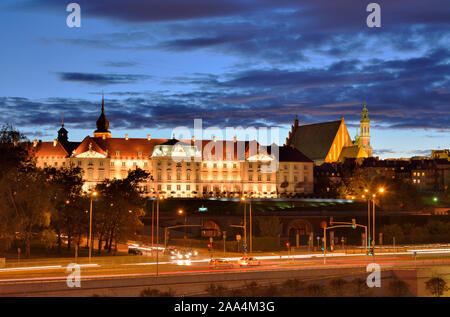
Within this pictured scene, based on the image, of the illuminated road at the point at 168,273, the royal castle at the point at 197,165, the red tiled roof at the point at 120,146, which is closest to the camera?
the illuminated road at the point at 168,273

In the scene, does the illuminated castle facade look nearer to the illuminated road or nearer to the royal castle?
the royal castle

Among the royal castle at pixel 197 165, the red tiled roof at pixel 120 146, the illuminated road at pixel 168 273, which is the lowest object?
the illuminated road at pixel 168 273

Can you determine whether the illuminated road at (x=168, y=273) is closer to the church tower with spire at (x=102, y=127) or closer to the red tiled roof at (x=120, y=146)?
the red tiled roof at (x=120, y=146)

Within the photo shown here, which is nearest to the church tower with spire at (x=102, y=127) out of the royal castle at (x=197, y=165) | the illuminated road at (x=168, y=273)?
the royal castle at (x=197, y=165)

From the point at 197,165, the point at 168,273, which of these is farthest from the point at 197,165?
the point at 168,273

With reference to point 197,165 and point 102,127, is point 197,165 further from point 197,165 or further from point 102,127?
point 102,127

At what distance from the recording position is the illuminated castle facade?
543 ft

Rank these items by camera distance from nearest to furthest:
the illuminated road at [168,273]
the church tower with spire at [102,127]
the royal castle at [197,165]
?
the illuminated road at [168,273] → the royal castle at [197,165] → the church tower with spire at [102,127]

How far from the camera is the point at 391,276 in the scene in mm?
54094

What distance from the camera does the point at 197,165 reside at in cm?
16725

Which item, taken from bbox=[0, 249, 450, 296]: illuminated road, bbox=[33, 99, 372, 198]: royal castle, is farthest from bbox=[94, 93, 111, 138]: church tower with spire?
bbox=[0, 249, 450, 296]: illuminated road

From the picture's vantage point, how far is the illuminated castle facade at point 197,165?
16538cm
